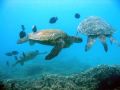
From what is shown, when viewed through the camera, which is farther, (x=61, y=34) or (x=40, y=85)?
(x=61, y=34)

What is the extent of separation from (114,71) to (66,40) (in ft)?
5.66

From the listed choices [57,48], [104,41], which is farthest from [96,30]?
[57,48]

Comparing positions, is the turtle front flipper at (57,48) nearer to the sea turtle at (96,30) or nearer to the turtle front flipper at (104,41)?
the sea turtle at (96,30)

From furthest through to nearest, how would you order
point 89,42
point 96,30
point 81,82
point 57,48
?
1. point 96,30
2. point 89,42
3. point 81,82
4. point 57,48

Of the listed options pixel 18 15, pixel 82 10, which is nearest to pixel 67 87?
pixel 82 10

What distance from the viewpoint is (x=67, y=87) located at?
6375 mm

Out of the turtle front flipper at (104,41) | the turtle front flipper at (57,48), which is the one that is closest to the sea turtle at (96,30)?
the turtle front flipper at (104,41)

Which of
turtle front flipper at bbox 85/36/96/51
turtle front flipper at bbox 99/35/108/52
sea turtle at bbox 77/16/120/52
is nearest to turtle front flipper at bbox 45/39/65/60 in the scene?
turtle front flipper at bbox 85/36/96/51

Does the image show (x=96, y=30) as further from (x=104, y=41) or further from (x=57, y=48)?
(x=57, y=48)

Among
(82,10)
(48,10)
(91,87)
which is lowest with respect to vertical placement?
(91,87)

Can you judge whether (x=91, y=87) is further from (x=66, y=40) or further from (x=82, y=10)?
(x=82, y=10)

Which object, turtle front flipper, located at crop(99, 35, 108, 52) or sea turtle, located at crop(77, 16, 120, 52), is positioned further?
sea turtle, located at crop(77, 16, 120, 52)

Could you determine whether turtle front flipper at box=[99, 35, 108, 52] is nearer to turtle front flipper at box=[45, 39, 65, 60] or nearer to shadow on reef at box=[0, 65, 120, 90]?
shadow on reef at box=[0, 65, 120, 90]

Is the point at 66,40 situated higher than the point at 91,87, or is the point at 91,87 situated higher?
the point at 66,40
